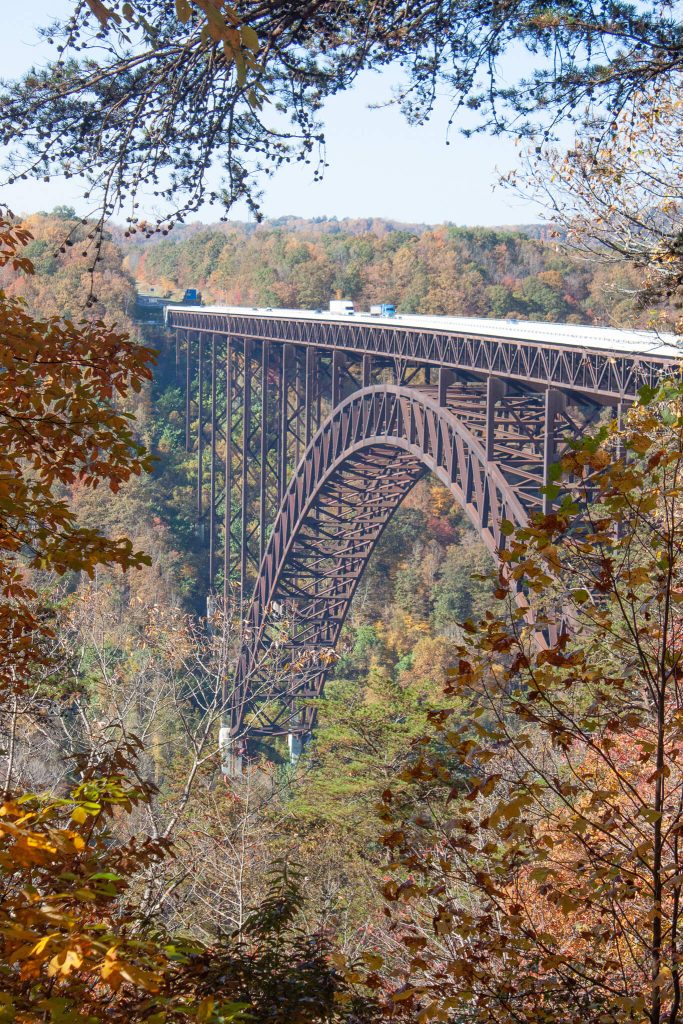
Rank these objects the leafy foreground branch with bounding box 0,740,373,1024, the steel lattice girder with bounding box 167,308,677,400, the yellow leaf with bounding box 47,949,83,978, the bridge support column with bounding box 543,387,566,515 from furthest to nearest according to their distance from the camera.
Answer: the bridge support column with bounding box 543,387,566,515 → the steel lattice girder with bounding box 167,308,677,400 → the leafy foreground branch with bounding box 0,740,373,1024 → the yellow leaf with bounding box 47,949,83,978

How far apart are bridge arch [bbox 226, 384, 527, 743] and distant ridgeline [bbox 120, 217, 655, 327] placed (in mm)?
19898

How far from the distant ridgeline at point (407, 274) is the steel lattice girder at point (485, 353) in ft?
66.0

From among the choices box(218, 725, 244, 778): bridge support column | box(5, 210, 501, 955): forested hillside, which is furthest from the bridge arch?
box(5, 210, 501, 955): forested hillside

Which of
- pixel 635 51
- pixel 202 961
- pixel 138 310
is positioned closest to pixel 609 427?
pixel 202 961

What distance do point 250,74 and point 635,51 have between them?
87.6 inches

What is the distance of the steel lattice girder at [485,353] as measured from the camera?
13.6 metres

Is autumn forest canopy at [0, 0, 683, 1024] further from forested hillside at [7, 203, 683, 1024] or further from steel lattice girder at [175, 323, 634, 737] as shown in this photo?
steel lattice girder at [175, 323, 634, 737]

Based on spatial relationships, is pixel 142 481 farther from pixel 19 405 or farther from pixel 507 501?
pixel 19 405

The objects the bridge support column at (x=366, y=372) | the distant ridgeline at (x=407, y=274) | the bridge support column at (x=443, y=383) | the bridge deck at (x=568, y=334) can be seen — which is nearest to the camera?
the bridge deck at (x=568, y=334)

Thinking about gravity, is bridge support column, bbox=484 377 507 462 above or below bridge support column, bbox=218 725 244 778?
above

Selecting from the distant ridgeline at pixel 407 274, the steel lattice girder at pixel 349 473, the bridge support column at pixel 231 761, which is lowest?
the bridge support column at pixel 231 761

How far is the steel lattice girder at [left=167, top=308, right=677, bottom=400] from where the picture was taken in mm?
13625

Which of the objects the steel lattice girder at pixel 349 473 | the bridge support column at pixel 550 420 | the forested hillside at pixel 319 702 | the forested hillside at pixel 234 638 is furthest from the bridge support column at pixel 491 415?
the forested hillside at pixel 234 638

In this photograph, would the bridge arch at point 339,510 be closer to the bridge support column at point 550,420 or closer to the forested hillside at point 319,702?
the forested hillside at point 319,702
